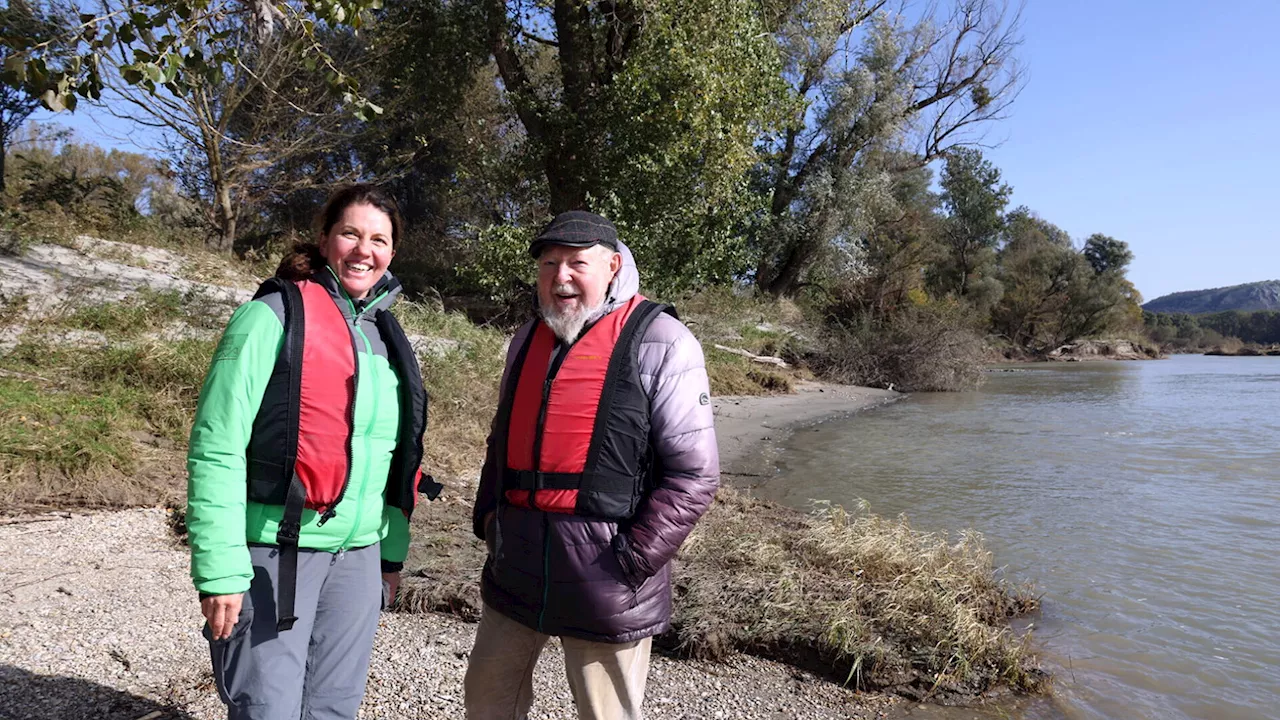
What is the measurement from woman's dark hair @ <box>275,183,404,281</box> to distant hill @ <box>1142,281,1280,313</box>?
515 ft

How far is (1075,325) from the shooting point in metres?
45.7

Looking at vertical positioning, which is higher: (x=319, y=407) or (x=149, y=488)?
(x=319, y=407)

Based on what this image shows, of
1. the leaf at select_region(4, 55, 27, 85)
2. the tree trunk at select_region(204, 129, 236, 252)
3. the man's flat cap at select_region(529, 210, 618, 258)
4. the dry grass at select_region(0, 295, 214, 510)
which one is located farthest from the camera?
the tree trunk at select_region(204, 129, 236, 252)

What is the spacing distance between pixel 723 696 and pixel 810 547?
2.16 meters

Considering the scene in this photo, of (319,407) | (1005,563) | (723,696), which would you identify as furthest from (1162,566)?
(319,407)

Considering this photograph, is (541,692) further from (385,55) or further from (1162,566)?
(385,55)

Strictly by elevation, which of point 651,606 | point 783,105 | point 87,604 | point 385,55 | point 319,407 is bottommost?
point 87,604

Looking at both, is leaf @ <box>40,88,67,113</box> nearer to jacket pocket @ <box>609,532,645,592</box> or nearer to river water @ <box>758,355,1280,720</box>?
jacket pocket @ <box>609,532,645,592</box>

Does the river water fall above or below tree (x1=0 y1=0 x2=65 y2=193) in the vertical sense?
below

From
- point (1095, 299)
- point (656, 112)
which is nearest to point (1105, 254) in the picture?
point (1095, 299)

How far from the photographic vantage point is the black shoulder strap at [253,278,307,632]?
1.93m

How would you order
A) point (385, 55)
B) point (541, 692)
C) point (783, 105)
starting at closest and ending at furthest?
point (541, 692)
point (783, 105)
point (385, 55)

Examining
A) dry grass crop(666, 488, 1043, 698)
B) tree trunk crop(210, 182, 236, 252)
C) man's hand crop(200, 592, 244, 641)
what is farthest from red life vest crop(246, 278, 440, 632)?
tree trunk crop(210, 182, 236, 252)

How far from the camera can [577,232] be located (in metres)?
2.28
